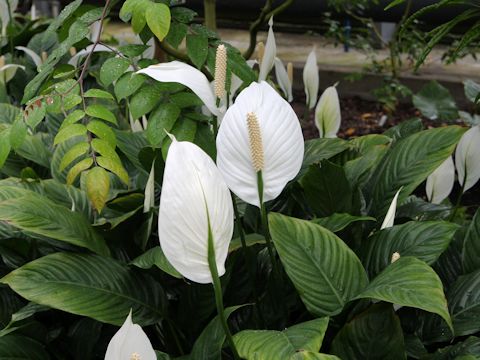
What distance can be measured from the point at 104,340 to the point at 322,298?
1.64ft

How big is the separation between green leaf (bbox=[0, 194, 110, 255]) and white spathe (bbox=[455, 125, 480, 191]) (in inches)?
30.9

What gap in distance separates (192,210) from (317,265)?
34 centimetres

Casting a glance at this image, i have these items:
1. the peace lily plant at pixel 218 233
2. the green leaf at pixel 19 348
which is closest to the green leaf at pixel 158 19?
the peace lily plant at pixel 218 233

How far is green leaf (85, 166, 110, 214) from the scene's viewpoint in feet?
3.88

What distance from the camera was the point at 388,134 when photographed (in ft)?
6.03

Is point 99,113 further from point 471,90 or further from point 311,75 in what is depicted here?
point 471,90

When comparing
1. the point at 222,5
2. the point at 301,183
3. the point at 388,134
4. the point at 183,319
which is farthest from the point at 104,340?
the point at 222,5

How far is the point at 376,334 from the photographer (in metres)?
1.08

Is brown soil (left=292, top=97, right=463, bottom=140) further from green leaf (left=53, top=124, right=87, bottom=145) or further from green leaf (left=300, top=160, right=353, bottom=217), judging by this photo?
green leaf (left=53, top=124, right=87, bottom=145)

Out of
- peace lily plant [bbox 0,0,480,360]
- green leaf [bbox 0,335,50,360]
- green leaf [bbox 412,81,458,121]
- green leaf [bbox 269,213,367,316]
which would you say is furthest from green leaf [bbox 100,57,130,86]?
green leaf [bbox 412,81,458,121]

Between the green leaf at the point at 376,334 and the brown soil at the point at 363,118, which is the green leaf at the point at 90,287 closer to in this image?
the green leaf at the point at 376,334

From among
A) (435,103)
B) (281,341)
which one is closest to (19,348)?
(281,341)

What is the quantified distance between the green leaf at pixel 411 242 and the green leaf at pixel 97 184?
1.56 feet

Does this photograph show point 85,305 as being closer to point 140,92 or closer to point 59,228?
point 59,228
